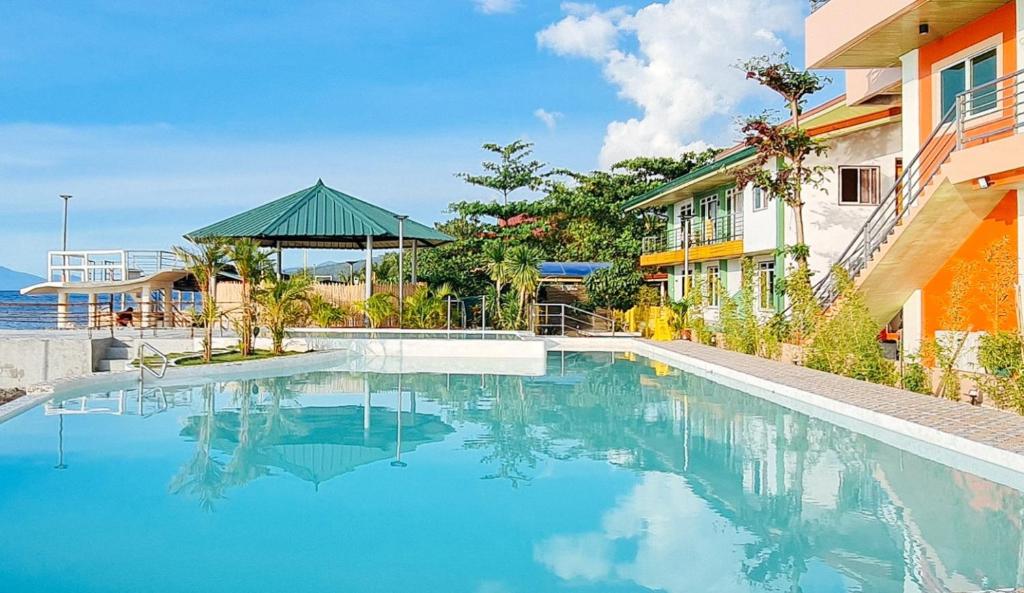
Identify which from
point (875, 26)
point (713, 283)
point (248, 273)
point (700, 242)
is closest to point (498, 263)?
point (700, 242)

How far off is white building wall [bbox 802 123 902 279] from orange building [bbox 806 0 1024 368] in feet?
14.6

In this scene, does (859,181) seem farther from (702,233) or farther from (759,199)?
(702,233)

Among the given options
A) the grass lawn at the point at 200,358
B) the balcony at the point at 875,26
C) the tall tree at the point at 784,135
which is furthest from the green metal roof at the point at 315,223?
the balcony at the point at 875,26

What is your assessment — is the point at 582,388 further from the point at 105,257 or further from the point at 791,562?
the point at 105,257

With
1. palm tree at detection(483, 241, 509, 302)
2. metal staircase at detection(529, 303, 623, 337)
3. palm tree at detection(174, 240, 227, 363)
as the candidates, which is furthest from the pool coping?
palm tree at detection(483, 241, 509, 302)

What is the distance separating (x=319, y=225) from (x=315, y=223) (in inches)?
6.7

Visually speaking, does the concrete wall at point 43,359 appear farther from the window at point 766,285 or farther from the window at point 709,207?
the window at point 709,207

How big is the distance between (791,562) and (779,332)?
1185 cm

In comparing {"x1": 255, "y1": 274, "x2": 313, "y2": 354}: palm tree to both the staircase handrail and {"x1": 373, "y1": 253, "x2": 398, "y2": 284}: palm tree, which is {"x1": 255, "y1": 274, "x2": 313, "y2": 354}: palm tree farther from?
the staircase handrail

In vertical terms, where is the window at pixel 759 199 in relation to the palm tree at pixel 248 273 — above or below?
above

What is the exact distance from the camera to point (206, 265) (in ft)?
55.5

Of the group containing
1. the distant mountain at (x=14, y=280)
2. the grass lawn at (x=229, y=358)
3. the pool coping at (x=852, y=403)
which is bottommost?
the pool coping at (x=852, y=403)

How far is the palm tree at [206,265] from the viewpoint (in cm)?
1686

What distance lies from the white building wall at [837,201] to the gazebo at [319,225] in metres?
11.6
